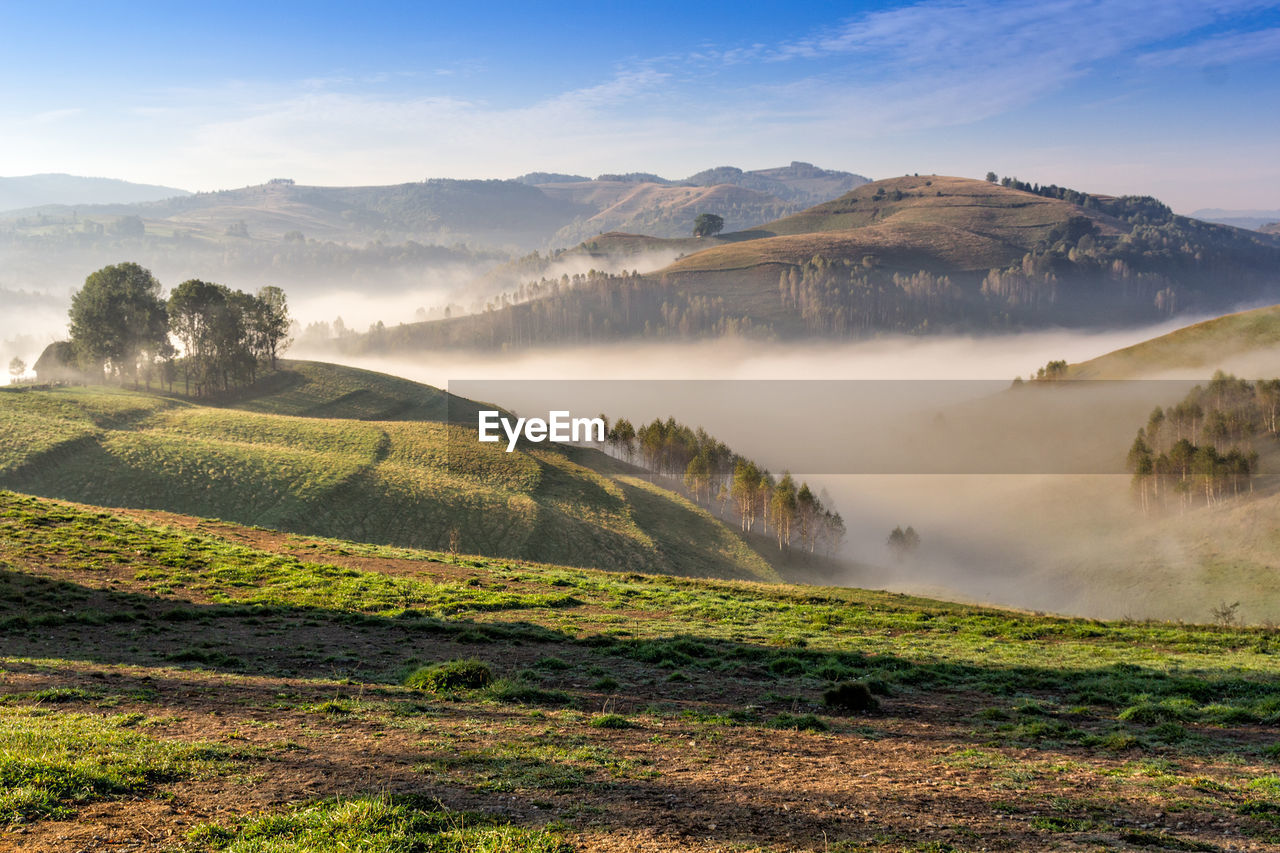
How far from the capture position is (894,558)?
150m

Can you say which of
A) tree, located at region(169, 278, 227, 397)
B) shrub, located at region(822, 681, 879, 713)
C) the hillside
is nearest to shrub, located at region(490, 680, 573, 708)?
shrub, located at region(822, 681, 879, 713)

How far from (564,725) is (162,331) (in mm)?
139328

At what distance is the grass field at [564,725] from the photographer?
36.1 feet

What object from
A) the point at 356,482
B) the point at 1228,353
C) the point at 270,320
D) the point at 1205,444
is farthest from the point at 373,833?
the point at 1228,353

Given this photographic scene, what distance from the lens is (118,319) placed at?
12206cm

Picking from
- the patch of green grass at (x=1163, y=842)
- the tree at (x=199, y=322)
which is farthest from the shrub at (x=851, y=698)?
the tree at (x=199, y=322)

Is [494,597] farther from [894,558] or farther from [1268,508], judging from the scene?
[1268,508]

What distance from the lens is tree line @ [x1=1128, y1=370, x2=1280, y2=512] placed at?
13138 cm

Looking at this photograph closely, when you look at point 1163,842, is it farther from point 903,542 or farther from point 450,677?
point 903,542

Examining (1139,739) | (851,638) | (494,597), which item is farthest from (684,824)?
(494,597)

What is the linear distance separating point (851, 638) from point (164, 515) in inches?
1815

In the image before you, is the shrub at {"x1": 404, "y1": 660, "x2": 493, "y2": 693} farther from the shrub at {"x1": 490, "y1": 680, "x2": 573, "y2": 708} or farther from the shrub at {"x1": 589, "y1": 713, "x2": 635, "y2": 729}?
the shrub at {"x1": 589, "y1": 713, "x2": 635, "y2": 729}

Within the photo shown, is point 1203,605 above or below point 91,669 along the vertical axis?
below

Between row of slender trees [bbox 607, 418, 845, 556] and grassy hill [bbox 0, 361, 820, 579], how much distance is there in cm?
1431
